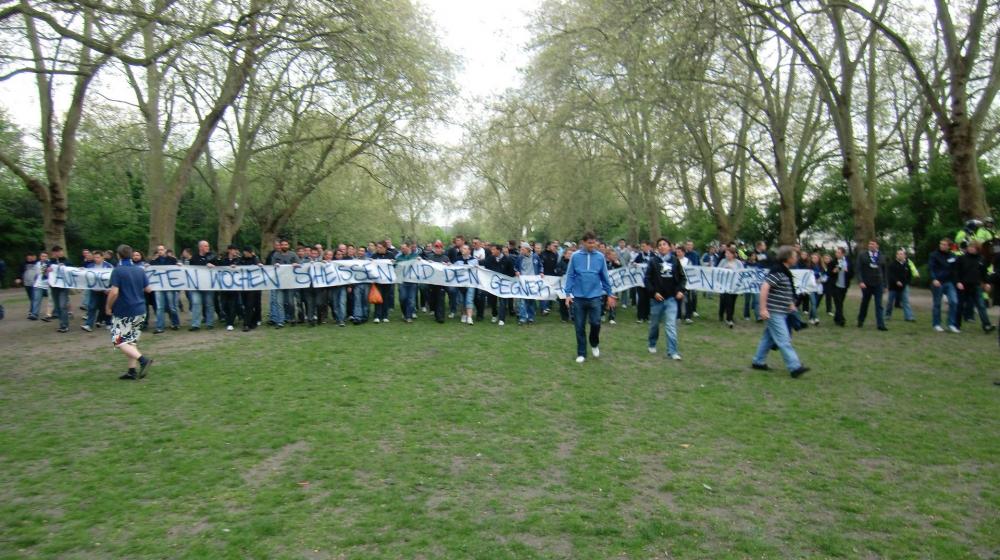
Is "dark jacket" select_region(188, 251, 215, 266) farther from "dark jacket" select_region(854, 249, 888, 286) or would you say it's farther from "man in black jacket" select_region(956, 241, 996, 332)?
"man in black jacket" select_region(956, 241, 996, 332)

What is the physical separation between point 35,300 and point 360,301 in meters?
9.06

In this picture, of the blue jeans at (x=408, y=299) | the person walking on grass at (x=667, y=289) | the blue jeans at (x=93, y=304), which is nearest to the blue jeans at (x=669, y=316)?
the person walking on grass at (x=667, y=289)

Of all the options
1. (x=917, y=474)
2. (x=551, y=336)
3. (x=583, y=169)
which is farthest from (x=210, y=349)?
(x=583, y=169)

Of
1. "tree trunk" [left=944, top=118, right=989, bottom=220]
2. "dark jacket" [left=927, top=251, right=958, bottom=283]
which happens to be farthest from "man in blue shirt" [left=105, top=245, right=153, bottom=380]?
"tree trunk" [left=944, top=118, right=989, bottom=220]

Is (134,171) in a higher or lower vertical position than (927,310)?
higher

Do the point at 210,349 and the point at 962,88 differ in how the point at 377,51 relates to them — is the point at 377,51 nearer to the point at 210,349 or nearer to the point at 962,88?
the point at 210,349

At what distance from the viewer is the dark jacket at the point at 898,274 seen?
15.5 meters

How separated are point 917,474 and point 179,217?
41.8 meters

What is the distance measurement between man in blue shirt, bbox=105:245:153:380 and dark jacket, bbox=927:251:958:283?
14.9m

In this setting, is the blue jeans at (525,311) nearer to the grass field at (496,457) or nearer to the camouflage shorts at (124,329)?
the grass field at (496,457)

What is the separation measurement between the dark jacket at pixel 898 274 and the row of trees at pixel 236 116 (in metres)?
12.6

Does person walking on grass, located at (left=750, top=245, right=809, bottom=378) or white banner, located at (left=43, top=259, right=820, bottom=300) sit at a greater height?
white banner, located at (left=43, top=259, right=820, bottom=300)

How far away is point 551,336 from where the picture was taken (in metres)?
13.6

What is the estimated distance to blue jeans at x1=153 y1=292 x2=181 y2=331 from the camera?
14.2 metres
